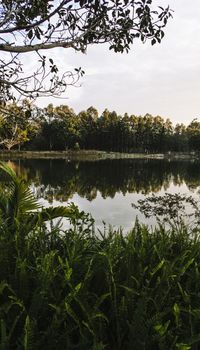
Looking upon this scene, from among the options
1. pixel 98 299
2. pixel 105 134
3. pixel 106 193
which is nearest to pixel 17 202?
pixel 98 299

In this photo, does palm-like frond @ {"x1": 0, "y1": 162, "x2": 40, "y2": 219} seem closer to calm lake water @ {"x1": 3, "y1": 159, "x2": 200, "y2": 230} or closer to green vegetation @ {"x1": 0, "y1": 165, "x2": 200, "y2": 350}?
green vegetation @ {"x1": 0, "y1": 165, "x2": 200, "y2": 350}

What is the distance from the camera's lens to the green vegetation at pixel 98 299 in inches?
79.1

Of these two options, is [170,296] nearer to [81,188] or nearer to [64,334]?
[64,334]

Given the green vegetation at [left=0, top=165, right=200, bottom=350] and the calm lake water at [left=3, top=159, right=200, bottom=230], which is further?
the calm lake water at [left=3, top=159, right=200, bottom=230]

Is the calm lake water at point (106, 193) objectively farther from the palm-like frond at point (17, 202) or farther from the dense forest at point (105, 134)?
the dense forest at point (105, 134)

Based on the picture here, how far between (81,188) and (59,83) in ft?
66.8

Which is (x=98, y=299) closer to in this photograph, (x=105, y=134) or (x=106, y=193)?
(x=106, y=193)

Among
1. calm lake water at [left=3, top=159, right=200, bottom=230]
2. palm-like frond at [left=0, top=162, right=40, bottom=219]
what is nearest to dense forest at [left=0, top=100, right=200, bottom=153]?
calm lake water at [left=3, top=159, right=200, bottom=230]

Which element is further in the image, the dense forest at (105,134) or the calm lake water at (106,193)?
the dense forest at (105,134)

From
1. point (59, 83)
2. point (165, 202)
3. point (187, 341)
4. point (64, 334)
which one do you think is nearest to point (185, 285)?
point (187, 341)

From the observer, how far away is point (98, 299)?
216 cm

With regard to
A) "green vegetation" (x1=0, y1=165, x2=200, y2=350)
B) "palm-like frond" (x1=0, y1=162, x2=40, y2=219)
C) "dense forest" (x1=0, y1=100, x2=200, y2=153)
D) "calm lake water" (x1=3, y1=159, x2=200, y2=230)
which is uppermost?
"dense forest" (x1=0, y1=100, x2=200, y2=153)

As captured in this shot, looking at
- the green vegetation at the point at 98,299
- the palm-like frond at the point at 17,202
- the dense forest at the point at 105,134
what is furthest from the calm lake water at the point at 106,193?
the dense forest at the point at 105,134

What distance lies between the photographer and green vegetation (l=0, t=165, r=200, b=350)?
201 centimetres
